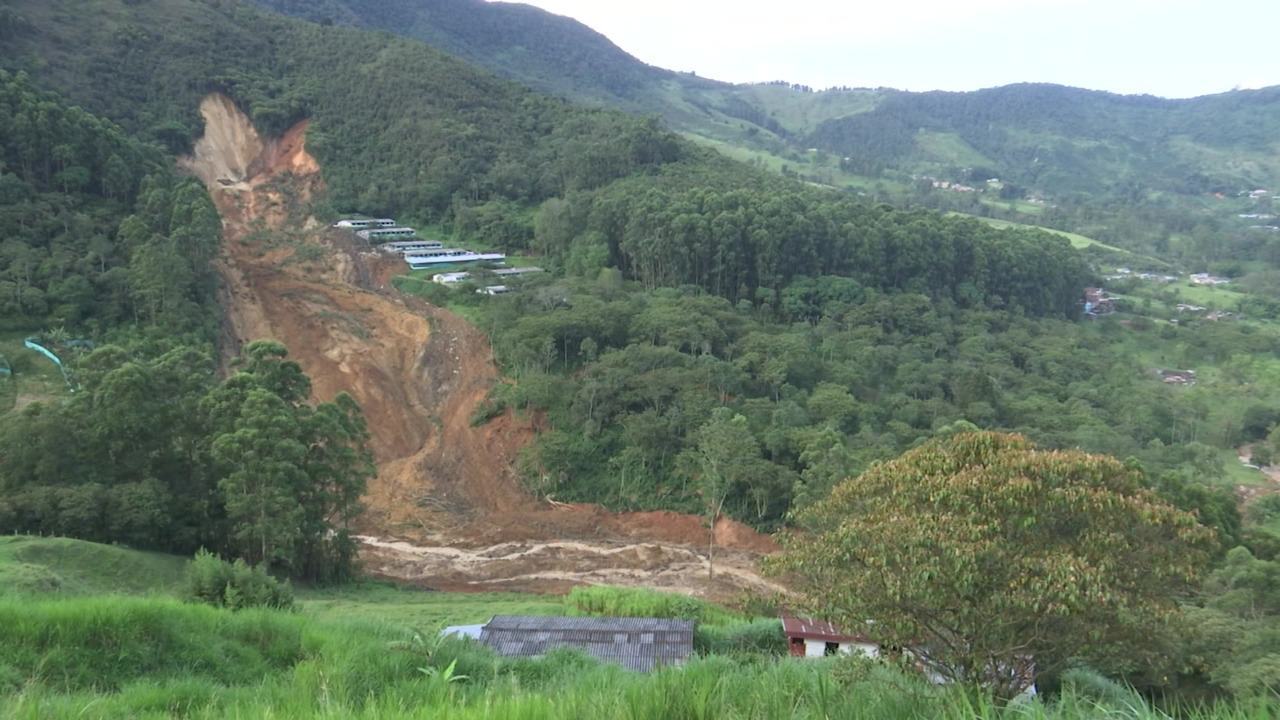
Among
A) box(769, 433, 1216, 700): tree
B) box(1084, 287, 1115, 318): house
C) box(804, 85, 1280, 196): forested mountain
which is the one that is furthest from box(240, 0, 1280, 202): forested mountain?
box(769, 433, 1216, 700): tree

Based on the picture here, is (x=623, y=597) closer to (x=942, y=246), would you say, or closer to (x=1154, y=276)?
(x=942, y=246)

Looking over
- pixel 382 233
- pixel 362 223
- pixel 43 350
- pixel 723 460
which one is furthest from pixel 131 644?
pixel 362 223

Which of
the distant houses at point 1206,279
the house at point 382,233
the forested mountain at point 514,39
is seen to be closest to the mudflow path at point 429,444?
the house at point 382,233

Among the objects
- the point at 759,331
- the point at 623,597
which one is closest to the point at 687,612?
the point at 623,597

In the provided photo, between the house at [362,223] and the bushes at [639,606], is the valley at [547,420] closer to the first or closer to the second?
the bushes at [639,606]

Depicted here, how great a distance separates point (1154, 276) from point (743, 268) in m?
45.6

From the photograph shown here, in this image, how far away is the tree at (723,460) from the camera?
2167 cm

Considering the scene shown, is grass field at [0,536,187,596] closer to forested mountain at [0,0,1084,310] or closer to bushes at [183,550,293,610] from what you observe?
bushes at [183,550,293,610]

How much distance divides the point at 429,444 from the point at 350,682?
22728mm

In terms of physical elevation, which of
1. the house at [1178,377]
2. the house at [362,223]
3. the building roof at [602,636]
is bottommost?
the house at [1178,377]

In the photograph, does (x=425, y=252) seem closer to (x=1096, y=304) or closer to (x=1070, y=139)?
(x=1096, y=304)

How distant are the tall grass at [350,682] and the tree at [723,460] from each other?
14.8m

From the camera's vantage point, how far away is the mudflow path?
2066 cm

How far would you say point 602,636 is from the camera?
11172mm
